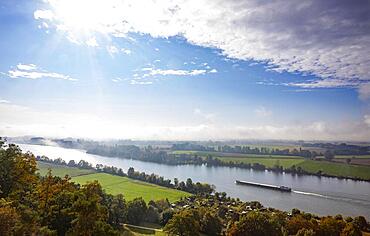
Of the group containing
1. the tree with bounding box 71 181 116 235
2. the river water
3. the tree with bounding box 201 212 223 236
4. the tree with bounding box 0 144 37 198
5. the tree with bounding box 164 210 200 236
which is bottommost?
the river water

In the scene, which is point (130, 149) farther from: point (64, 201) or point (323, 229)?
point (64, 201)

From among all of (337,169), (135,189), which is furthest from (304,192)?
(135,189)

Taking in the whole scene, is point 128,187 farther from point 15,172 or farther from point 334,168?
point 334,168

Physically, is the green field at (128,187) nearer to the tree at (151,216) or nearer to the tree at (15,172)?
the tree at (151,216)

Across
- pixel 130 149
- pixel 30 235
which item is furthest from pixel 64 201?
pixel 130 149

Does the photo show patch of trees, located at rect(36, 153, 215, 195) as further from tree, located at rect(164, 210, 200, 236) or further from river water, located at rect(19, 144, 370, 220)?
tree, located at rect(164, 210, 200, 236)

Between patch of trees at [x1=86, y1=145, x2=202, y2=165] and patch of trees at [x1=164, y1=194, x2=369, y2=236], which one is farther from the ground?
patch of trees at [x1=86, y1=145, x2=202, y2=165]

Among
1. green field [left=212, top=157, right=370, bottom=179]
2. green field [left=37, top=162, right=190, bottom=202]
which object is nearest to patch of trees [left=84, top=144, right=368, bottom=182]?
green field [left=212, top=157, right=370, bottom=179]
